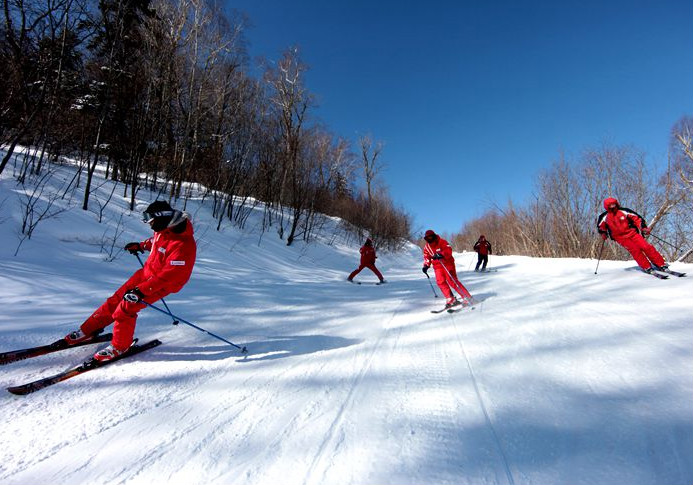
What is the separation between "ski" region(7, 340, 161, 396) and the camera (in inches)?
80.4

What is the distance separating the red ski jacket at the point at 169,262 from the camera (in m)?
2.81

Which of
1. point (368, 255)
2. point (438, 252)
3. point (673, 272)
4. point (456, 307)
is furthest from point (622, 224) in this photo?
point (368, 255)

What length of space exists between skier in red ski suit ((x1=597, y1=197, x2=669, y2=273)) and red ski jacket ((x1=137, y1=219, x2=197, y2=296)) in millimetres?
Answer: 8562

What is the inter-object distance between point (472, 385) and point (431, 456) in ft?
3.08

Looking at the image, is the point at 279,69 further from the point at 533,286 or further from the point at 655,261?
the point at 655,261

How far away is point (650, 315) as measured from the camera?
3.55 meters

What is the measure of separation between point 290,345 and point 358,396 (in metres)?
1.37

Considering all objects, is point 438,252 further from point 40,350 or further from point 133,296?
point 40,350

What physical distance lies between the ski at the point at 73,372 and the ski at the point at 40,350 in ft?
1.18

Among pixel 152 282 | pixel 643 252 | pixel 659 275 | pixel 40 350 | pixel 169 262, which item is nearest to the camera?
pixel 40 350

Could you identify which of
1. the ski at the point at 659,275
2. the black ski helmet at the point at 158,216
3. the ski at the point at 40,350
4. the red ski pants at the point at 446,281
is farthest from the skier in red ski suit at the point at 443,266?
the ski at the point at 40,350

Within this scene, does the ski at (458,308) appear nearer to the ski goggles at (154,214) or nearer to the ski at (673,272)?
the ski at (673,272)

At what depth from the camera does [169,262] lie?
2.88 m

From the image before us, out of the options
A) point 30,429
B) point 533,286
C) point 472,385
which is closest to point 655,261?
point 533,286
